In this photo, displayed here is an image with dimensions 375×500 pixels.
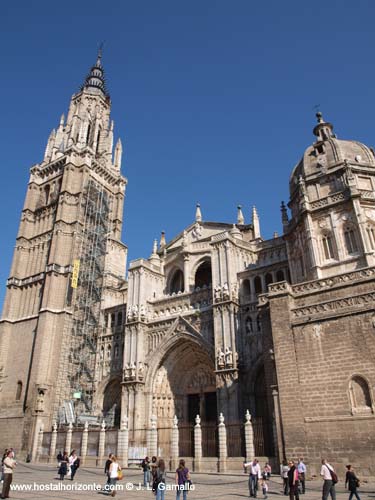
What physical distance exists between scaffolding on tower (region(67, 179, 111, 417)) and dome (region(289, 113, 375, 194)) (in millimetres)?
19419

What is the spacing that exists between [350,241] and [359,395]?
401 inches

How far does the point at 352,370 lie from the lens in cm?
1547

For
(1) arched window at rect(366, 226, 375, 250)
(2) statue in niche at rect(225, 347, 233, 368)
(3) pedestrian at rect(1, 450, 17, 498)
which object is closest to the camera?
(3) pedestrian at rect(1, 450, 17, 498)

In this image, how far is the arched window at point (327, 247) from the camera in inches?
918

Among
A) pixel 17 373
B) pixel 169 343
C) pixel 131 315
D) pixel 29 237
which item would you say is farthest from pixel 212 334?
pixel 29 237

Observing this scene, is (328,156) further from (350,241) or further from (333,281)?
(333,281)

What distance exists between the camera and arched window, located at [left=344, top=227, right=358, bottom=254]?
74.3 feet

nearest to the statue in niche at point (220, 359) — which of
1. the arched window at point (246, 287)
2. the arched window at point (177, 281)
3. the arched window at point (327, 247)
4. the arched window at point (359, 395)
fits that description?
the arched window at point (246, 287)

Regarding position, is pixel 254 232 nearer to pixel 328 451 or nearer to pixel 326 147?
pixel 326 147

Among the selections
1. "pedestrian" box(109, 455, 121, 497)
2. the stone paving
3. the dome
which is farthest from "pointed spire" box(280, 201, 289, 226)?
"pedestrian" box(109, 455, 121, 497)

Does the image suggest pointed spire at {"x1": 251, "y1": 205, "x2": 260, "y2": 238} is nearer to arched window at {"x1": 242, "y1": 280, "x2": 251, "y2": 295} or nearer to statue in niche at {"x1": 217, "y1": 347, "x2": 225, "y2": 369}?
arched window at {"x1": 242, "y1": 280, "x2": 251, "y2": 295}

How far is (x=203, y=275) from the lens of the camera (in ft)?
112

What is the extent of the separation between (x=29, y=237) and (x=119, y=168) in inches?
529

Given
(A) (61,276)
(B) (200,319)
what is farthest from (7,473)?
(A) (61,276)
